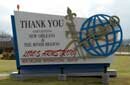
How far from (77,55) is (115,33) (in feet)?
6.25

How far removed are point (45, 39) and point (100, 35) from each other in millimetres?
2385

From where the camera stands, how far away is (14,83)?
57.1 ft

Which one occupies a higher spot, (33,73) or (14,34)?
(14,34)

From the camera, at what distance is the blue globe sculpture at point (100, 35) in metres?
18.4

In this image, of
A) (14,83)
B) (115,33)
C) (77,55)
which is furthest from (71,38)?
(14,83)

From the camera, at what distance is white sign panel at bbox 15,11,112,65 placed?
60.1 feet

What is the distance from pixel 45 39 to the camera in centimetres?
1838

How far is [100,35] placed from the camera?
18484 millimetres

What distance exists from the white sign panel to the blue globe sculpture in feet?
1.01

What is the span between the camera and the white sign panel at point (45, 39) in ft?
60.1

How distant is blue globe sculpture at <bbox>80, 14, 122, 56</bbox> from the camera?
18.4m

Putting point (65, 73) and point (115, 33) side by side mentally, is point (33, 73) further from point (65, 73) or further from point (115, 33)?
point (115, 33)

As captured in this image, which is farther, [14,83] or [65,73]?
[65,73]

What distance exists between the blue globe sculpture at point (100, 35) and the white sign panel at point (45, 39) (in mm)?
307
